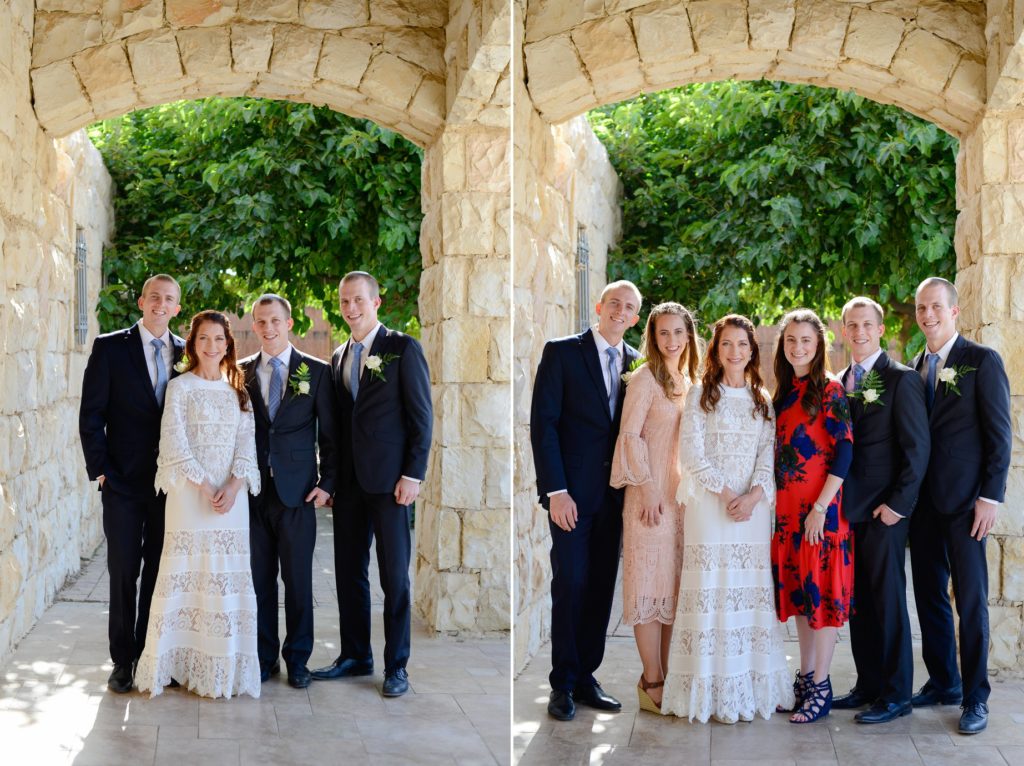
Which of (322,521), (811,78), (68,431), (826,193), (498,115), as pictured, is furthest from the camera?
(826,193)

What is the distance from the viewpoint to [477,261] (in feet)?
9.87

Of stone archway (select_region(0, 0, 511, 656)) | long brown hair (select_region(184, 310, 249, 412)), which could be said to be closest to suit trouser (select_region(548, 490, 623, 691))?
stone archway (select_region(0, 0, 511, 656))

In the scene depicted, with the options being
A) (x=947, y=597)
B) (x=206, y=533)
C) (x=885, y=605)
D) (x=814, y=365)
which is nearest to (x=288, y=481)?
(x=206, y=533)

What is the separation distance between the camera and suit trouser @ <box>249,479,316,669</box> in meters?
2.87

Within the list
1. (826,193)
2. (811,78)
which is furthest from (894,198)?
(811,78)

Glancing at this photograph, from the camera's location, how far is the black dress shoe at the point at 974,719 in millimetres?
2777

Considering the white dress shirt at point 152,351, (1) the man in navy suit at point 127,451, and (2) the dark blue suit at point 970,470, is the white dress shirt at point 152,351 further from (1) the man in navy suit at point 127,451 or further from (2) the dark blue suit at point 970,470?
(2) the dark blue suit at point 970,470

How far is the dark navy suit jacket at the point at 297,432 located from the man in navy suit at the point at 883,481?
1.39 meters

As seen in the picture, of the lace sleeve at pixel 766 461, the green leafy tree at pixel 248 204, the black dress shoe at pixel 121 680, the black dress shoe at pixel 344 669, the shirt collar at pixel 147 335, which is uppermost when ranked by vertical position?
the green leafy tree at pixel 248 204

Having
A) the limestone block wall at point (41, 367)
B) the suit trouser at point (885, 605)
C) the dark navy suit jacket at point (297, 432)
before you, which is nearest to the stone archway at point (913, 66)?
the suit trouser at point (885, 605)

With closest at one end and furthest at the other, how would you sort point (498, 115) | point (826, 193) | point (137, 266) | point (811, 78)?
point (137, 266)
point (498, 115)
point (811, 78)
point (826, 193)

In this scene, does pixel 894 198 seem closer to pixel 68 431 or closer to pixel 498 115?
pixel 498 115

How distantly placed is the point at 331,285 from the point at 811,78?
178 centimetres

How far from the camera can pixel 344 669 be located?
8.27 feet
